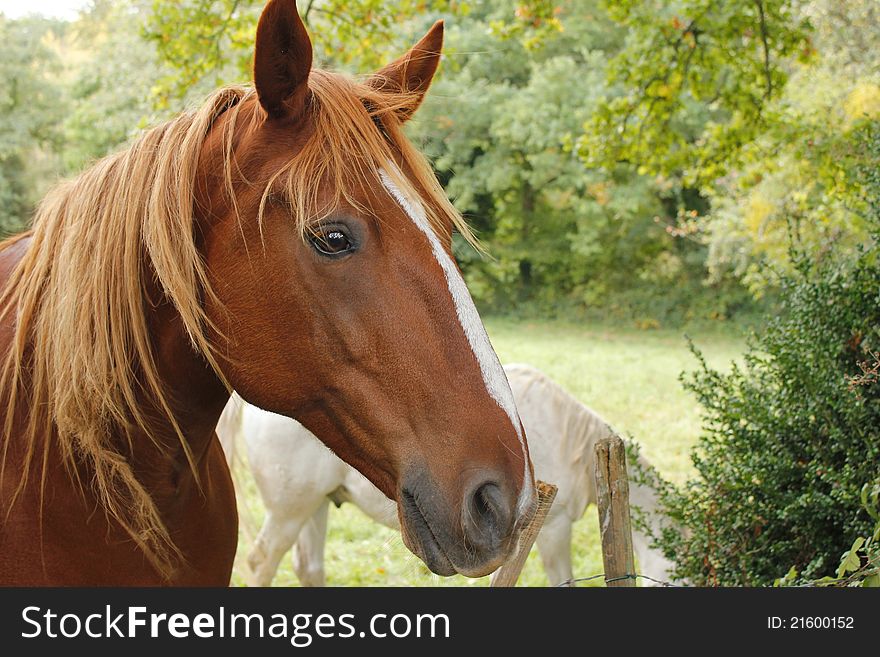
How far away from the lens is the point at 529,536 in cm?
196

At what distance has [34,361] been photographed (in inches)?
64.4

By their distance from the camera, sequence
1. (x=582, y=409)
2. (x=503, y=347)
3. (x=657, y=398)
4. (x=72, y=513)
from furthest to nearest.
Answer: (x=503, y=347) < (x=657, y=398) < (x=582, y=409) < (x=72, y=513)

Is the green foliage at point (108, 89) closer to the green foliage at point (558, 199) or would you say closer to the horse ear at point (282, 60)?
the green foliage at point (558, 199)

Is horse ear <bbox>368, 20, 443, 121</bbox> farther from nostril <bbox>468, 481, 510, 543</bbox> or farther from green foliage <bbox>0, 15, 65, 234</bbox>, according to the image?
green foliage <bbox>0, 15, 65, 234</bbox>

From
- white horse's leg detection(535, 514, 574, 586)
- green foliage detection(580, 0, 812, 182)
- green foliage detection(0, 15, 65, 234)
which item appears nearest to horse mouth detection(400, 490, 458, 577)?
white horse's leg detection(535, 514, 574, 586)

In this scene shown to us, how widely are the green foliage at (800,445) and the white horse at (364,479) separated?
158 centimetres

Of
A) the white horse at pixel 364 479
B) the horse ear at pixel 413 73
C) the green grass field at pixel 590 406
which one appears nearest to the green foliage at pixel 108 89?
the green grass field at pixel 590 406

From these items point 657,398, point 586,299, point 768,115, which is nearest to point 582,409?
point 768,115

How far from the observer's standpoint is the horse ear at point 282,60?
136 centimetres

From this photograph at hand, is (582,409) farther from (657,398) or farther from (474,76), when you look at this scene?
(474,76)

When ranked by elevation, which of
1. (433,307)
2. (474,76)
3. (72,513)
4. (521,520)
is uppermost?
(474,76)

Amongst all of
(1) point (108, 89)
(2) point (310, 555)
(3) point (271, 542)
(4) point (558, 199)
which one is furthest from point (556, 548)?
(1) point (108, 89)

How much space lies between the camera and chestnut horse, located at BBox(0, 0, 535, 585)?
1.35m

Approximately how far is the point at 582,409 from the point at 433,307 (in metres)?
3.58
